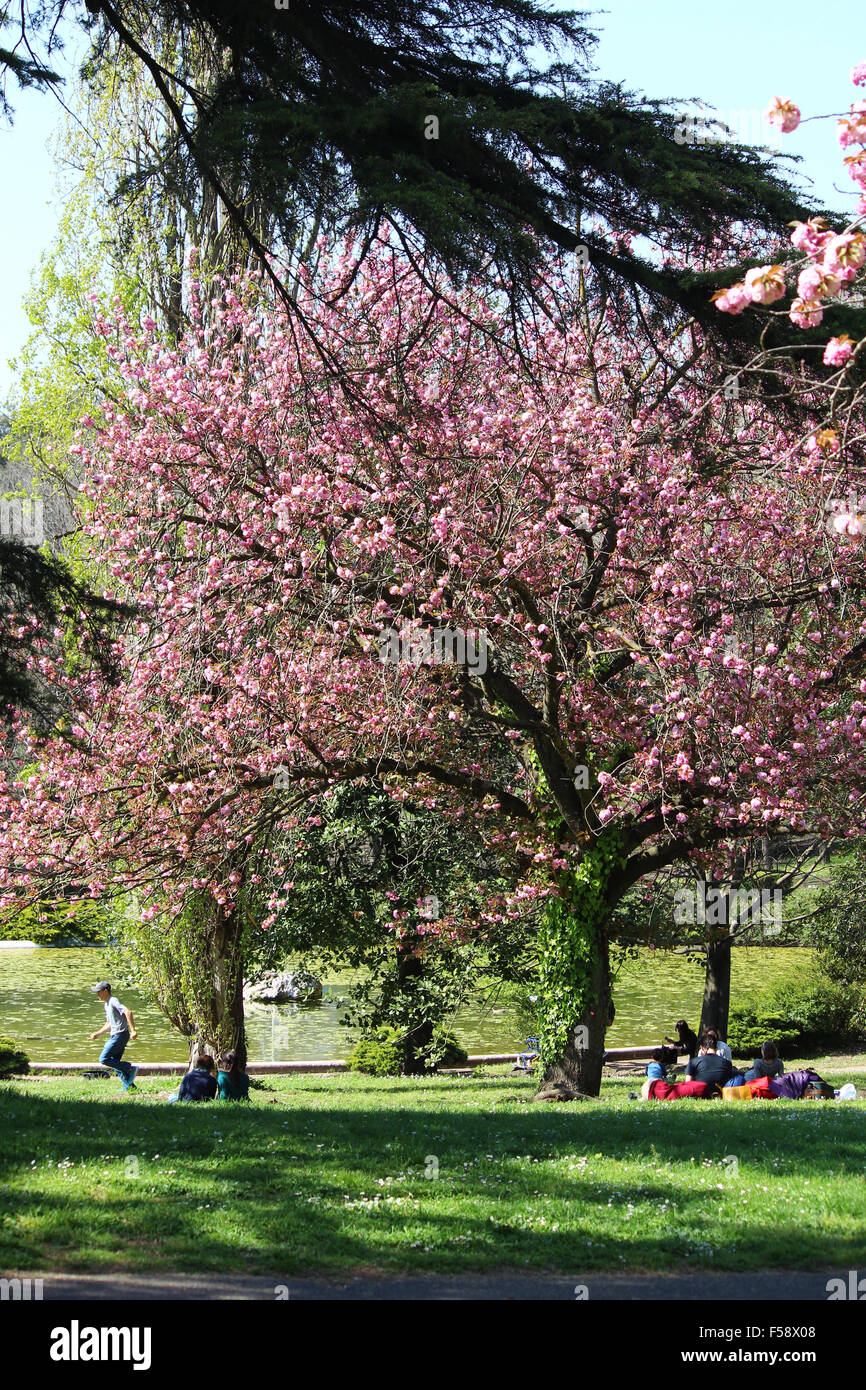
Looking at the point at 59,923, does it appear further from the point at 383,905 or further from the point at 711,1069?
the point at 711,1069

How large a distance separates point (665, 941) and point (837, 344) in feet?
45.6

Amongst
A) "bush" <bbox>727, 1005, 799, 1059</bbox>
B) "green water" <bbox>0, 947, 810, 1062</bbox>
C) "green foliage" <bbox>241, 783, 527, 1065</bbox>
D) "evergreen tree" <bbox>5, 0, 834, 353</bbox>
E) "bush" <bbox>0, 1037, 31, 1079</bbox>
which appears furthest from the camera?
"green water" <bbox>0, 947, 810, 1062</bbox>

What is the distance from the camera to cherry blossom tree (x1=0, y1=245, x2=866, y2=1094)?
35.5 ft

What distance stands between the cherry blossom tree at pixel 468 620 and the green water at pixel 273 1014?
675 centimetres

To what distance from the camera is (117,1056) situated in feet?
48.1

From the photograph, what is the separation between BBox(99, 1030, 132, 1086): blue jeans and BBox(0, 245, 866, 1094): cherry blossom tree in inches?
96.1

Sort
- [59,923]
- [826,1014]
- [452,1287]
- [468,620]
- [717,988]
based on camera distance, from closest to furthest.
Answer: [452,1287] < [468,620] < [717,988] < [826,1014] < [59,923]

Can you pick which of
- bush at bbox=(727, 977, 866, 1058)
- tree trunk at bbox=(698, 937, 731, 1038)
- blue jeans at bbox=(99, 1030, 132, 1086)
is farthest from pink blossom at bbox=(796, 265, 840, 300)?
bush at bbox=(727, 977, 866, 1058)

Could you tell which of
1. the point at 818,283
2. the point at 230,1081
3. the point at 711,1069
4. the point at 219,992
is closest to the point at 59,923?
the point at 219,992

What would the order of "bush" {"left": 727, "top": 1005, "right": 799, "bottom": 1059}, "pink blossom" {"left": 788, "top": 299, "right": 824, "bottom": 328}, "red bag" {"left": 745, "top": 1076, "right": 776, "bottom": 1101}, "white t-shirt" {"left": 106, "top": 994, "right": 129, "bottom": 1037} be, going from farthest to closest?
"bush" {"left": 727, "top": 1005, "right": 799, "bottom": 1059}
"white t-shirt" {"left": 106, "top": 994, "right": 129, "bottom": 1037}
"red bag" {"left": 745, "top": 1076, "right": 776, "bottom": 1101}
"pink blossom" {"left": 788, "top": 299, "right": 824, "bottom": 328}

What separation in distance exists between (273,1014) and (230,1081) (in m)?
16.2

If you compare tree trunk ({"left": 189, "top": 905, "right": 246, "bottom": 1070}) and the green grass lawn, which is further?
tree trunk ({"left": 189, "top": 905, "right": 246, "bottom": 1070})

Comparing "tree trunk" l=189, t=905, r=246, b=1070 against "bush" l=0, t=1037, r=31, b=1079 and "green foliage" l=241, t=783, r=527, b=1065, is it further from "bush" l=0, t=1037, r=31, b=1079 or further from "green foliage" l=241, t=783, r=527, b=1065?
"bush" l=0, t=1037, r=31, b=1079
